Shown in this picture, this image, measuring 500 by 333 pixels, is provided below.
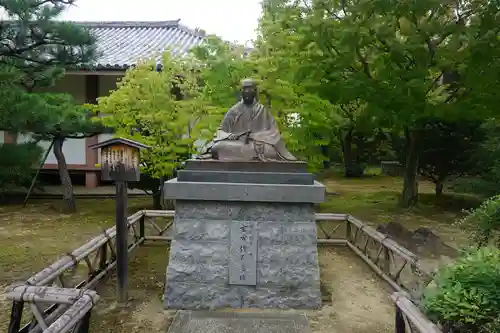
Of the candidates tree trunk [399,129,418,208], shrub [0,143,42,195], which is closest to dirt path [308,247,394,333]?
tree trunk [399,129,418,208]

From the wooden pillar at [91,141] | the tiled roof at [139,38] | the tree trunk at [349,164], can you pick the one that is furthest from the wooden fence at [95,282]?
the tree trunk at [349,164]

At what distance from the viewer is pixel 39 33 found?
781cm

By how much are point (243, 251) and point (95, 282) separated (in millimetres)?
2390

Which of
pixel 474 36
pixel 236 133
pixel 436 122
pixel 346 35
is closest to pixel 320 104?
pixel 346 35

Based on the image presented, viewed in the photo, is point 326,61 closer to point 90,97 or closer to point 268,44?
point 268,44

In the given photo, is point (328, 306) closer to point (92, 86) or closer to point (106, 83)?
point (106, 83)

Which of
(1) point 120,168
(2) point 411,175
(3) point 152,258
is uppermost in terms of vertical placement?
(1) point 120,168

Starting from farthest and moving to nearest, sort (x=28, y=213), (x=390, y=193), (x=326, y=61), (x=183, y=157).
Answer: (x=390, y=193) → (x=28, y=213) → (x=183, y=157) → (x=326, y=61)

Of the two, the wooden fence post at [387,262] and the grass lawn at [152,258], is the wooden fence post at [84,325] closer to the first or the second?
the grass lawn at [152,258]

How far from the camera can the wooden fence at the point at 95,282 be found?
4.15m

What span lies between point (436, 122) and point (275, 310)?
10860 millimetres

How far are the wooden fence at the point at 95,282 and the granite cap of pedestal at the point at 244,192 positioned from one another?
1559 millimetres

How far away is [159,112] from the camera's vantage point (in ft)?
35.1

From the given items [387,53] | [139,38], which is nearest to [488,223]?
[387,53]
